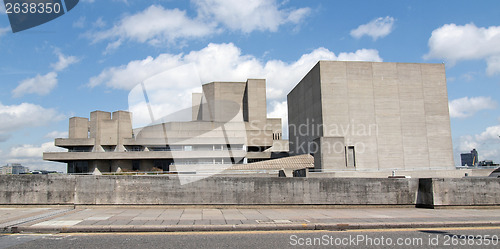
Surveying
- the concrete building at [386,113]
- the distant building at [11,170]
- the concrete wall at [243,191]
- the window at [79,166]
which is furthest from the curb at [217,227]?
the window at [79,166]

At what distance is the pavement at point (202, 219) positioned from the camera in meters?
10.4

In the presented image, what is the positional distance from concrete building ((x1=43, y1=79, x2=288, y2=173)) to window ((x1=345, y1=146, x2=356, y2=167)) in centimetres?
2956

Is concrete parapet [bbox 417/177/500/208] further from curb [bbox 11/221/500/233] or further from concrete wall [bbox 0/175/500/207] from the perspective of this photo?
curb [bbox 11/221/500/233]

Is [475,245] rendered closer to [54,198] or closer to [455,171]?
[54,198]

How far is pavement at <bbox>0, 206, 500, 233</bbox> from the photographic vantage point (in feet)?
34.2

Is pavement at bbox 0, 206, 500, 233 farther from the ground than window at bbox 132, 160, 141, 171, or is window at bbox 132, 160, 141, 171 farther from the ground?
window at bbox 132, 160, 141, 171

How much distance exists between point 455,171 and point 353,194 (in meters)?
39.5

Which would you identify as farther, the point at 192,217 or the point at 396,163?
the point at 396,163

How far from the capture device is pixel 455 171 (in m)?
48.2

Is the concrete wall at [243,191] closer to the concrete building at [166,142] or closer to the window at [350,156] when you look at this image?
the window at [350,156]

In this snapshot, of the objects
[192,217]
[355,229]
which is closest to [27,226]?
[192,217]

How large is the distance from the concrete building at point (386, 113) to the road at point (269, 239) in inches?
1721

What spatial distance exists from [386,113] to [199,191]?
45621 mm

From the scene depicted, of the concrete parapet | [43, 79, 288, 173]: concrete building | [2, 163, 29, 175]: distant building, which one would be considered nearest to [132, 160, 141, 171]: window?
[43, 79, 288, 173]: concrete building
